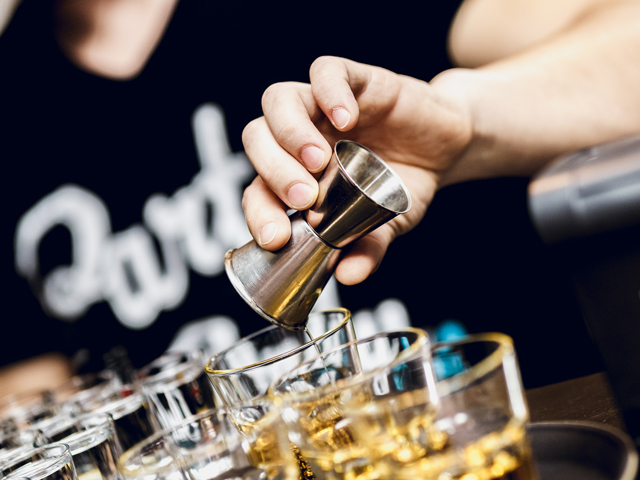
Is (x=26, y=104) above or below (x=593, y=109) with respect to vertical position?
above

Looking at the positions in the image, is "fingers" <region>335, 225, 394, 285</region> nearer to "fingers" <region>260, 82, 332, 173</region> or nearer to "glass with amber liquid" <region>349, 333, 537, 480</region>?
"fingers" <region>260, 82, 332, 173</region>

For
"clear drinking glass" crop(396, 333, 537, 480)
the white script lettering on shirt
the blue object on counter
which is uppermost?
the white script lettering on shirt

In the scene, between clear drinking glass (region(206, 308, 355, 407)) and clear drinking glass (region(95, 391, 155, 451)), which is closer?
clear drinking glass (region(206, 308, 355, 407))

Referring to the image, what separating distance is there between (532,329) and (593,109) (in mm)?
1277

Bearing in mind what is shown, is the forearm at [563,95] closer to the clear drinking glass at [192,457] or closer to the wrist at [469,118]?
the wrist at [469,118]

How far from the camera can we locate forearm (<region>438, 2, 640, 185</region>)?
1469 mm

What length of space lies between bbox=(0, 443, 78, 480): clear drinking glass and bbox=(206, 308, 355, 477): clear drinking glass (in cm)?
20

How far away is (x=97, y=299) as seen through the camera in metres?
2.71

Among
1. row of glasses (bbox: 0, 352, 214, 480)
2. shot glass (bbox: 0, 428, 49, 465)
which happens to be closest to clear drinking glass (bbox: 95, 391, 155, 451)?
row of glasses (bbox: 0, 352, 214, 480)

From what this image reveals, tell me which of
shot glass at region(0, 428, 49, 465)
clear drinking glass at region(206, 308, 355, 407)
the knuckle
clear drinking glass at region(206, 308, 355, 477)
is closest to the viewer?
clear drinking glass at region(206, 308, 355, 477)

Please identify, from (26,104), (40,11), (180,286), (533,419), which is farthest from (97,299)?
(533,419)

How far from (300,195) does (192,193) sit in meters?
1.80

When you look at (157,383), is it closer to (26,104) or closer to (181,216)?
(181,216)

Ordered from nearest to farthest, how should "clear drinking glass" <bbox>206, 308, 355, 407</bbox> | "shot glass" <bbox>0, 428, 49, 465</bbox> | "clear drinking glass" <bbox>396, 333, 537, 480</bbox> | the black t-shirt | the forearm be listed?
"clear drinking glass" <bbox>396, 333, 537, 480</bbox>, "clear drinking glass" <bbox>206, 308, 355, 407</bbox>, "shot glass" <bbox>0, 428, 49, 465</bbox>, the forearm, the black t-shirt
